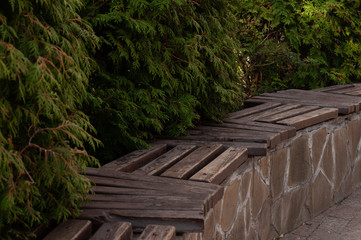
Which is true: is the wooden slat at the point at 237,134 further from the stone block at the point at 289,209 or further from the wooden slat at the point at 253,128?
the stone block at the point at 289,209

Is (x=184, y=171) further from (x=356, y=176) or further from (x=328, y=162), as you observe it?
(x=356, y=176)

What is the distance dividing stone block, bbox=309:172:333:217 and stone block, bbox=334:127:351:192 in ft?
0.64

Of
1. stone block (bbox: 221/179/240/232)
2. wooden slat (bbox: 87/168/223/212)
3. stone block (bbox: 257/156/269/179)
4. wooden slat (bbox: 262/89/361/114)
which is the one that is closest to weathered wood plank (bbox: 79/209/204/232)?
wooden slat (bbox: 87/168/223/212)

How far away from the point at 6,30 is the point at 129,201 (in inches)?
46.3

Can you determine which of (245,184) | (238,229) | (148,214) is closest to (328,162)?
(245,184)

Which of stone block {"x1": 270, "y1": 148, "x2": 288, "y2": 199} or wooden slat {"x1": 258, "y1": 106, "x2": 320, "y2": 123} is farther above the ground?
wooden slat {"x1": 258, "y1": 106, "x2": 320, "y2": 123}

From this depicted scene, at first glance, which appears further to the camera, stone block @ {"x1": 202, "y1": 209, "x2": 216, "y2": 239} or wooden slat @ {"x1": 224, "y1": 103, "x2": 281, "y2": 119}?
wooden slat @ {"x1": 224, "y1": 103, "x2": 281, "y2": 119}

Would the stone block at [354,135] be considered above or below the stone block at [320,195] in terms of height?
above

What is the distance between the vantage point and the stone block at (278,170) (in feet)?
14.7

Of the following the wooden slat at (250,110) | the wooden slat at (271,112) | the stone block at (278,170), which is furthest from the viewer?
the wooden slat at (250,110)

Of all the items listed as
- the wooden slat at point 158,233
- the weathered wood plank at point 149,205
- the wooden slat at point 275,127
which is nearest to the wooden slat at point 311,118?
the wooden slat at point 275,127

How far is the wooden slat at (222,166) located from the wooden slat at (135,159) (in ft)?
1.49

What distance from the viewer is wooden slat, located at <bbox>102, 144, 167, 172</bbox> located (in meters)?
3.54

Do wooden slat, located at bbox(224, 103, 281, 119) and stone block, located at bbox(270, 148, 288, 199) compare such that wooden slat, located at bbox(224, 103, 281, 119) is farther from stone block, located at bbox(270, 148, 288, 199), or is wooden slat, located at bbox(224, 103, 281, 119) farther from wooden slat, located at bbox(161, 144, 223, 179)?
wooden slat, located at bbox(161, 144, 223, 179)
